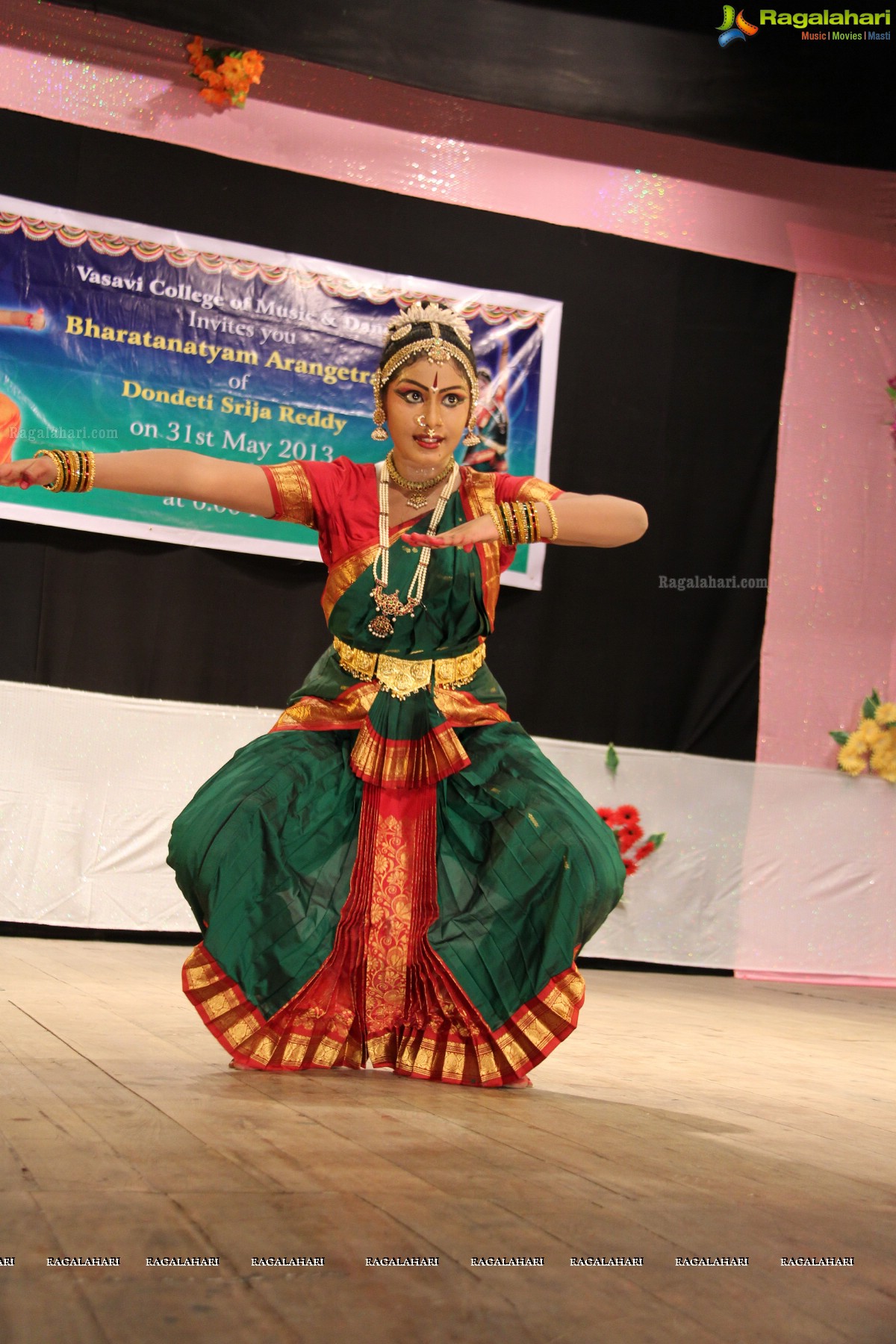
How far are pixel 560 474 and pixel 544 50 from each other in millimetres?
1609

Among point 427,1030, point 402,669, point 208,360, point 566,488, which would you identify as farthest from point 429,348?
point 566,488

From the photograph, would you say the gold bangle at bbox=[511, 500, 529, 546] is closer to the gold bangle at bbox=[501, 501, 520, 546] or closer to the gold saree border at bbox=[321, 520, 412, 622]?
the gold bangle at bbox=[501, 501, 520, 546]

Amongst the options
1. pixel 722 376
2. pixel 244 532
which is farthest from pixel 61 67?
pixel 722 376

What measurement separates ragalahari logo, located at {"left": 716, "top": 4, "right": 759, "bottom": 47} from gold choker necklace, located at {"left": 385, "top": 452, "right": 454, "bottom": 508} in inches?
134

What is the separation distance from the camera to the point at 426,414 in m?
2.78

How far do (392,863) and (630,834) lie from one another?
10.2ft

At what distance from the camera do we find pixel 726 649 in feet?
18.9

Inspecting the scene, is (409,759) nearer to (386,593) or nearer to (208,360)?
(386,593)

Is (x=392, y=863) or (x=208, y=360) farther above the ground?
(x=208, y=360)

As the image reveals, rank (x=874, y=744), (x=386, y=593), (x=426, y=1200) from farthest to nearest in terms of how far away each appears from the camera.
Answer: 1. (x=874, y=744)
2. (x=386, y=593)
3. (x=426, y=1200)

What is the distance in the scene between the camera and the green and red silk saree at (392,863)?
2432 millimetres

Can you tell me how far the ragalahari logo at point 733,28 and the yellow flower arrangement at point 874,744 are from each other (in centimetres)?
271

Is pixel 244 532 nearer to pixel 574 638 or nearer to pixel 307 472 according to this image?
pixel 574 638

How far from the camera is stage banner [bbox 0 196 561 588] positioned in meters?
4.92
